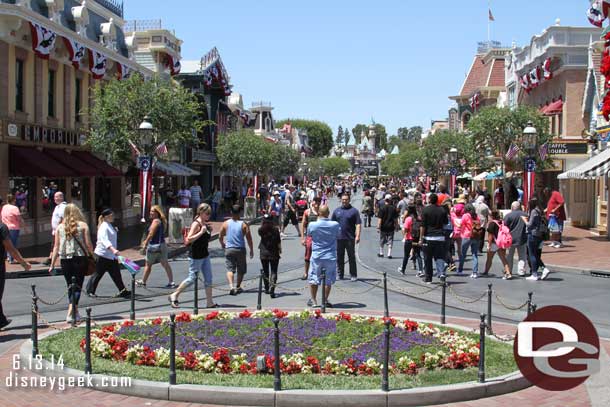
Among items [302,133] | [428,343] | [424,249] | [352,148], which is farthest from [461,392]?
[352,148]

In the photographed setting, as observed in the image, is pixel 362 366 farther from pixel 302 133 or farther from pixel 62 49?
pixel 302 133

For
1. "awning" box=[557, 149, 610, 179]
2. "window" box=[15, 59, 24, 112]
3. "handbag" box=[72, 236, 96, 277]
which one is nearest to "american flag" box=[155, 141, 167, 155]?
"window" box=[15, 59, 24, 112]

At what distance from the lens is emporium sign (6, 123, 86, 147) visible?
22.1m

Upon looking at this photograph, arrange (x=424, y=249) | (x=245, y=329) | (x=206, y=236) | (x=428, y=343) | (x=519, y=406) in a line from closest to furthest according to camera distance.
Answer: (x=519, y=406), (x=428, y=343), (x=245, y=329), (x=206, y=236), (x=424, y=249)

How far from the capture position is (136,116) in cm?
2286

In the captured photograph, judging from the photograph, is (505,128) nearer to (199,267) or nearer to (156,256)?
(156,256)

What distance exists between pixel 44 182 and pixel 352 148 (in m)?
159

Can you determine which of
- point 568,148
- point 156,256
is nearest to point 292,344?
point 156,256

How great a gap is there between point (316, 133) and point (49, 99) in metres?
110

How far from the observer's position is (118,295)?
13125 mm

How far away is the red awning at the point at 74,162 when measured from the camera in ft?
81.7

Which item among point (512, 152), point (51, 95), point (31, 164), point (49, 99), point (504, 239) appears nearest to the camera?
point (504, 239)

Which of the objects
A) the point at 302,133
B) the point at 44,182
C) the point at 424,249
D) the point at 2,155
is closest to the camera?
the point at 424,249

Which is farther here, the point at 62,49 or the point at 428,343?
the point at 62,49
